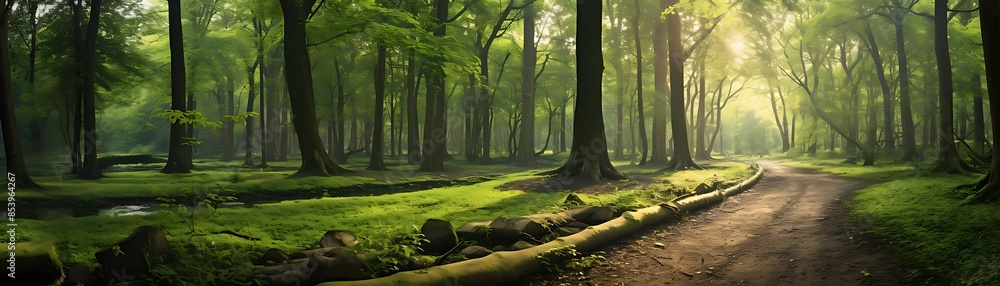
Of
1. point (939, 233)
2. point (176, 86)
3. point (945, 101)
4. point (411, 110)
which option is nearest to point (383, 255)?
point (939, 233)

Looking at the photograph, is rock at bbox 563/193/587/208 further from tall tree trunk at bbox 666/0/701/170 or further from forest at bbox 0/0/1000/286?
tall tree trunk at bbox 666/0/701/170

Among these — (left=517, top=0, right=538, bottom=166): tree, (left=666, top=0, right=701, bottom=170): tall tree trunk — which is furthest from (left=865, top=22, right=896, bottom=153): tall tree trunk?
(left=517, top=0, right=538, bottom=166): tree

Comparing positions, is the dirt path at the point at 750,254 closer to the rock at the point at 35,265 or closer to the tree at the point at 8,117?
the rock at the point at 35,265

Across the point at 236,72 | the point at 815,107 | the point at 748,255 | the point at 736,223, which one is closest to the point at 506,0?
the point at 236,72

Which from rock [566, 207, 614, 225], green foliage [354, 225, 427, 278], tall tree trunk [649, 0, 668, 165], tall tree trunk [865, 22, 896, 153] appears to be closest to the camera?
green foliage [354, 225, 427, 278]

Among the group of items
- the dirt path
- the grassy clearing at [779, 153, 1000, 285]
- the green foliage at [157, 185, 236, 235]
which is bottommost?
the dirt path

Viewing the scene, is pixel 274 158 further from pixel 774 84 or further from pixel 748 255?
pixel 774 84

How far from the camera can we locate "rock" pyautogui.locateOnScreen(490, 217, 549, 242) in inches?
271

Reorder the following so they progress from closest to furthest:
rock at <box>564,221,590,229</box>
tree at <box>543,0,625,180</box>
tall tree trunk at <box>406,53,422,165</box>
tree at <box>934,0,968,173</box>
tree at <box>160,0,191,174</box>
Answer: rock at <box>564,221,590,229</box> → tree at <box>543,0,625,180</box> → tree at <box>934,0,968,173</box> → tree at <box>160,0,191,174</box> → tall tree trunk at <box>406,53,422,165</box>

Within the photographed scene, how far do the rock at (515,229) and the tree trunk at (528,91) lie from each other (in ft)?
72.7

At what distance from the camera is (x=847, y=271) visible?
580 centimetres

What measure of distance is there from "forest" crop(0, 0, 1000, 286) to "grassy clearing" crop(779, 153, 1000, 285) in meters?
0.04

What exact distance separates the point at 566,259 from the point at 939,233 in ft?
14.6

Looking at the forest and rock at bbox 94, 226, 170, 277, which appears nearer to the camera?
rock at bbox 94, 226, 170, 277
